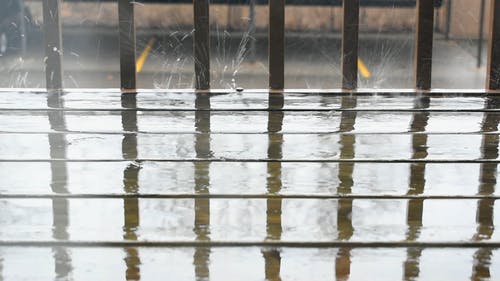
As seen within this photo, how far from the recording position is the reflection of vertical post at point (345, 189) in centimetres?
231

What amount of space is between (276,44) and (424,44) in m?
0.87

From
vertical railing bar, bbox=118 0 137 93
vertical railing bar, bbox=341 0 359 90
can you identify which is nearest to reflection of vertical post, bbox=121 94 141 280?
vertical railing bar, bbox=118 0 137 93

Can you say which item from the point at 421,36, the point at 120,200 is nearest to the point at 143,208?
the point at 120,200

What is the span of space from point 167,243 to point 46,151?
132 centimetres

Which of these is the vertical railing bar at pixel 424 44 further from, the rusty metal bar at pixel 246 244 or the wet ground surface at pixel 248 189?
the rusty metal bar at pixel 246 244

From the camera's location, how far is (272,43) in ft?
16.5

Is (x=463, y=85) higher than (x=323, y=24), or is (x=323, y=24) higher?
(x=323, y=24)

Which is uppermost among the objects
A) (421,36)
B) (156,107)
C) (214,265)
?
(421,36)

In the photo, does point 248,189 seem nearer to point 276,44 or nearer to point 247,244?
point 247,244

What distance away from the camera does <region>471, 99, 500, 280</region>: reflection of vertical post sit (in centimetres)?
231

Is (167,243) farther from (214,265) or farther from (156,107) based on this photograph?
(156,107)

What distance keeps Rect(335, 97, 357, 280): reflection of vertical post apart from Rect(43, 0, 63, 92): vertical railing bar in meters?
1.68

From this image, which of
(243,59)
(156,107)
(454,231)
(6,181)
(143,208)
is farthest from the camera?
(243,59)

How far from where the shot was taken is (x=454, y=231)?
8.43 ft
